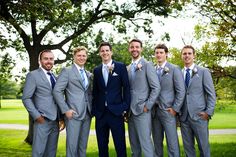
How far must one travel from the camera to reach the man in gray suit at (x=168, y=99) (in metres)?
6.80

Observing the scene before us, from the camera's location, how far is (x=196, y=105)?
6816 millimetres

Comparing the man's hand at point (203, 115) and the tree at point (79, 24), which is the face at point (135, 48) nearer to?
the man's hand at point (203, 115)

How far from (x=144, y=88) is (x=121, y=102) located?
47cm

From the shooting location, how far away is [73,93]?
6754 mm

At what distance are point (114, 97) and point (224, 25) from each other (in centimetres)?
579

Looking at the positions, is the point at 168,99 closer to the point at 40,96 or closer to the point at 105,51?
the point at 105,51

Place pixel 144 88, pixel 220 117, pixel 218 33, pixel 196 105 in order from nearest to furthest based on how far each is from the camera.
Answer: pixel 144 88 → pixel 196 105 → pixel 218 33 → pixel 220 117

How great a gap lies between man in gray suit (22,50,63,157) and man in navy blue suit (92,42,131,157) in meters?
0.79

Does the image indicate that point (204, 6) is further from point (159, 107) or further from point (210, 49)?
point (159, 107)

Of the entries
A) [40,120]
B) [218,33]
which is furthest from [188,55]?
[218,33]

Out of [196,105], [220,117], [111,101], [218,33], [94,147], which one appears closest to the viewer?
[111,101]

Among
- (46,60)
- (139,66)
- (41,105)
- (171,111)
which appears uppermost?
(46,60)

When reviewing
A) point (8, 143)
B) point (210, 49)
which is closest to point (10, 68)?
point (8, 143)

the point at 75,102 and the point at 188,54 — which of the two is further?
the point at 188,54
